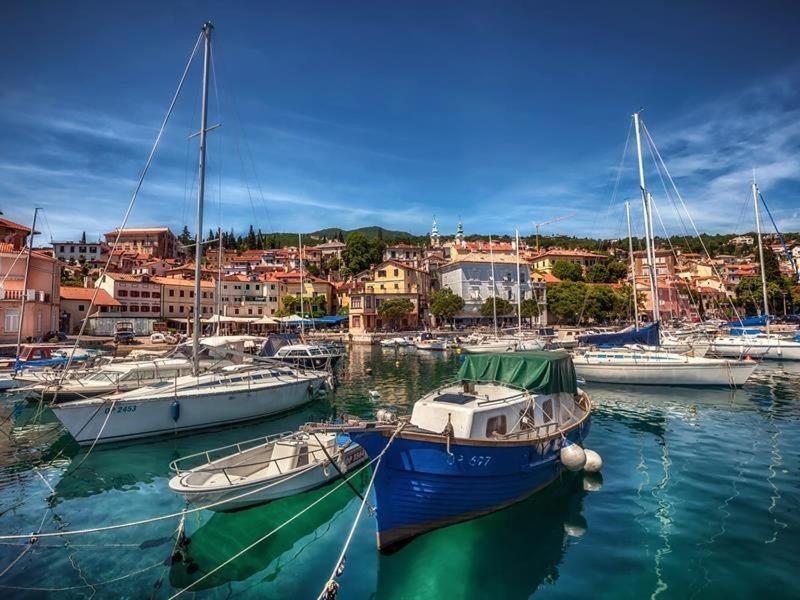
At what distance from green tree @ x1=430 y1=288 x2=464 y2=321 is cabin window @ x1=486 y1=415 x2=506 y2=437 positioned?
2628 inches

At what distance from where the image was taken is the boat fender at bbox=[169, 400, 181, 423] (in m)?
17.8

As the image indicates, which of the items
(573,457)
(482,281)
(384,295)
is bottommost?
(573,457)

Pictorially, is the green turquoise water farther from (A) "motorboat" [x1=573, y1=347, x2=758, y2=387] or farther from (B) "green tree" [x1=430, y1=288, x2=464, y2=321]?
(B) "green tree" [x1=430, y1=288, x2=464, y2=321]

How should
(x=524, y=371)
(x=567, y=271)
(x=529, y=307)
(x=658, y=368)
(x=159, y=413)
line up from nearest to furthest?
(x=524, y=371) → (x=159, y=413) → (x=658, y=368) → (x=529, y=307) → (x=567, y=271)

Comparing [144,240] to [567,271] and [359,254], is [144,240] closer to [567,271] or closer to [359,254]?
[359,254]

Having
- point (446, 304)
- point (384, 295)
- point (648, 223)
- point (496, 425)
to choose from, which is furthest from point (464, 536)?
point (384, 295)

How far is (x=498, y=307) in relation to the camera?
7956 cm

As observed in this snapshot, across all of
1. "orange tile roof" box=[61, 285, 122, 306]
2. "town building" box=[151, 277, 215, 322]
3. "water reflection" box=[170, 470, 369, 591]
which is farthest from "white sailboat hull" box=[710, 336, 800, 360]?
"orange tile roof" box=[61, 285, 122, 306]

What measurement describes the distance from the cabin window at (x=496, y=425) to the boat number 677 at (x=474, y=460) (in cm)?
90

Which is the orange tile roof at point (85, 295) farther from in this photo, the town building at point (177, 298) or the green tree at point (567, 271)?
the green tree at point (567, 271)

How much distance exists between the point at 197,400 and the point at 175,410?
0.90 metres

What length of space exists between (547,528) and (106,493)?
12.7 metres

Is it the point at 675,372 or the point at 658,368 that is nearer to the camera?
the point at 675,372

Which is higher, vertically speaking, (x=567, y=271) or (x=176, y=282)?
(x=567, y=271)
